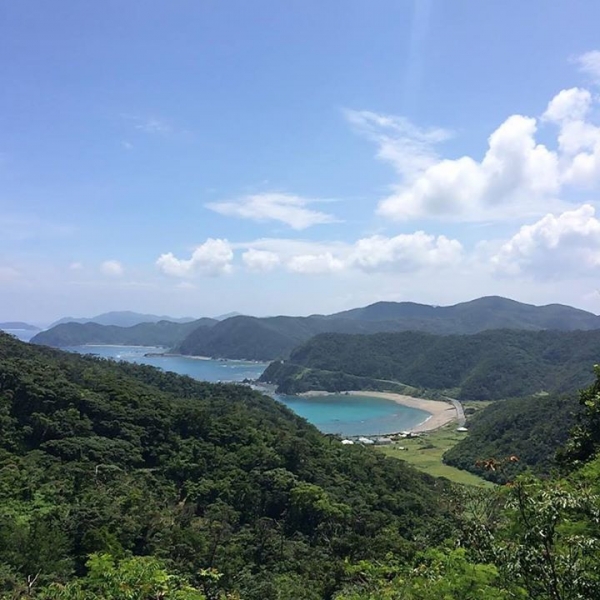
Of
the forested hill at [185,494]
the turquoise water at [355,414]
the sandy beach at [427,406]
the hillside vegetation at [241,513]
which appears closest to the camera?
the hillside vegetation at [241,513]

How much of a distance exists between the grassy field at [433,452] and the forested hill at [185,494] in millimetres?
13185

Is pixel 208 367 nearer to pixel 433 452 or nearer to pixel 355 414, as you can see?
pixel 355 414

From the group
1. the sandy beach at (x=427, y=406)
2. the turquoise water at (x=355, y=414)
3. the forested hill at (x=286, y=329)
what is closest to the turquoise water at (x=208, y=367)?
the forested hill at (x=286, y=329)

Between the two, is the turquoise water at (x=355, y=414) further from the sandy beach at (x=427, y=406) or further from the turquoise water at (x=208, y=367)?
the turquoise water at (x=208, y=367)

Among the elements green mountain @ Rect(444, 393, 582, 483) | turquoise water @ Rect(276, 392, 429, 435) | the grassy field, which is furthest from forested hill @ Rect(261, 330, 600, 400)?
green mountain @ Rect(444, 393, 582, 483)

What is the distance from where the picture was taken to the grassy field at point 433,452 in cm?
4590

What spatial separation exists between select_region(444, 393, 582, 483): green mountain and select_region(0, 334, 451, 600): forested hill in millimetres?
16218

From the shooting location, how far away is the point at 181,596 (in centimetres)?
663

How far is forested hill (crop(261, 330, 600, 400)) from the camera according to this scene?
318 ft

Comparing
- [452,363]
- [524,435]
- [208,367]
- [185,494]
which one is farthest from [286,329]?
[185,494]

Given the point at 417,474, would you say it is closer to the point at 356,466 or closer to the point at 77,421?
the point at 356,466

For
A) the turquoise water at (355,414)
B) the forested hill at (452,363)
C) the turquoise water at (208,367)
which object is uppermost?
the forested hill at (452,363)

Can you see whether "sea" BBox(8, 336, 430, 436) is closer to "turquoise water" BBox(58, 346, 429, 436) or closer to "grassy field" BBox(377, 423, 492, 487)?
"turquoise water" BBox(58, 346, 429, 436)

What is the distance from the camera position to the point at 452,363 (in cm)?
11212
